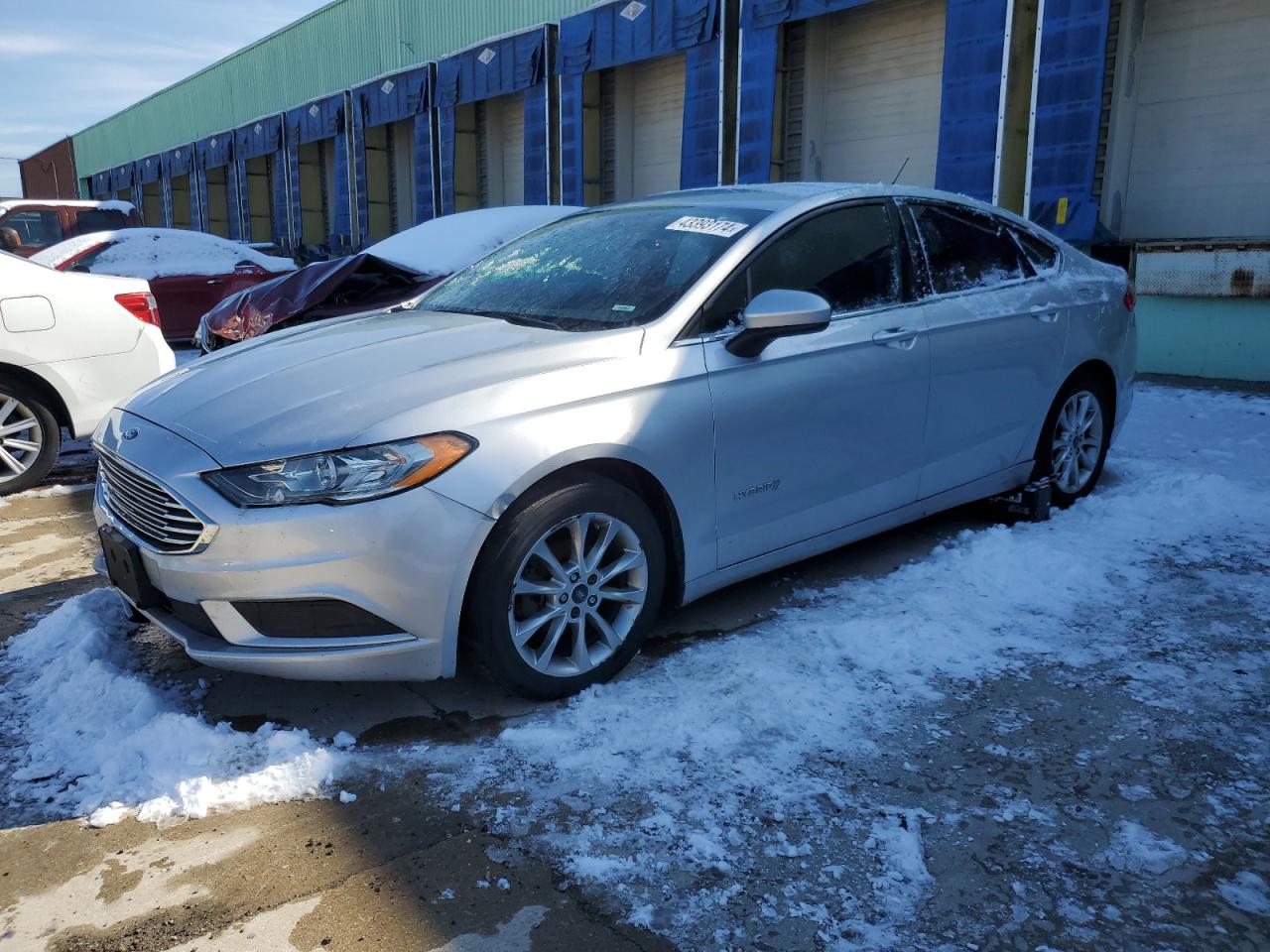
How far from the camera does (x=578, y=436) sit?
2.78m

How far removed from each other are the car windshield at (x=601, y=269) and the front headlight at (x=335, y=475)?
850 millimetres

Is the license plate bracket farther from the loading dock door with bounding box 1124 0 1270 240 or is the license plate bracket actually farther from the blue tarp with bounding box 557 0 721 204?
the blue tarp with bounding box 557 0 721 204

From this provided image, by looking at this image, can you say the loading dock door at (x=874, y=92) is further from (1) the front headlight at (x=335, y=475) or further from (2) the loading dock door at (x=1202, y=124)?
(1) the front headlight at (x=335, y=475)

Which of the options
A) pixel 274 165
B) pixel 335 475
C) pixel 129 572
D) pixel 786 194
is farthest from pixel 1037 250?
pixel 274 165

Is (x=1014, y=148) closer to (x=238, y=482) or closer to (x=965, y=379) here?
(x=965, y=379)

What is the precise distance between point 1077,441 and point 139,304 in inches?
205

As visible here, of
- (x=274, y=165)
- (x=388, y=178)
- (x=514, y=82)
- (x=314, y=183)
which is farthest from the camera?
(x=274, y=165)

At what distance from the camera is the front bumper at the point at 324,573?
2.52 meters

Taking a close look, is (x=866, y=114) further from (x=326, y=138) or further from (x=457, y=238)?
(x=326, y=138)

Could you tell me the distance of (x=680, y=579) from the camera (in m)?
3.19

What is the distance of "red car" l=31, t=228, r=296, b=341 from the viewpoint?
10.4 meters

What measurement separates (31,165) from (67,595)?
67.9 metres

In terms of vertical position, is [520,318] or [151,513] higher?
[520,318]

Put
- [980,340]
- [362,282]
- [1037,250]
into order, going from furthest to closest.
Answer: [362,282] → [1037,250] → [980,340]
